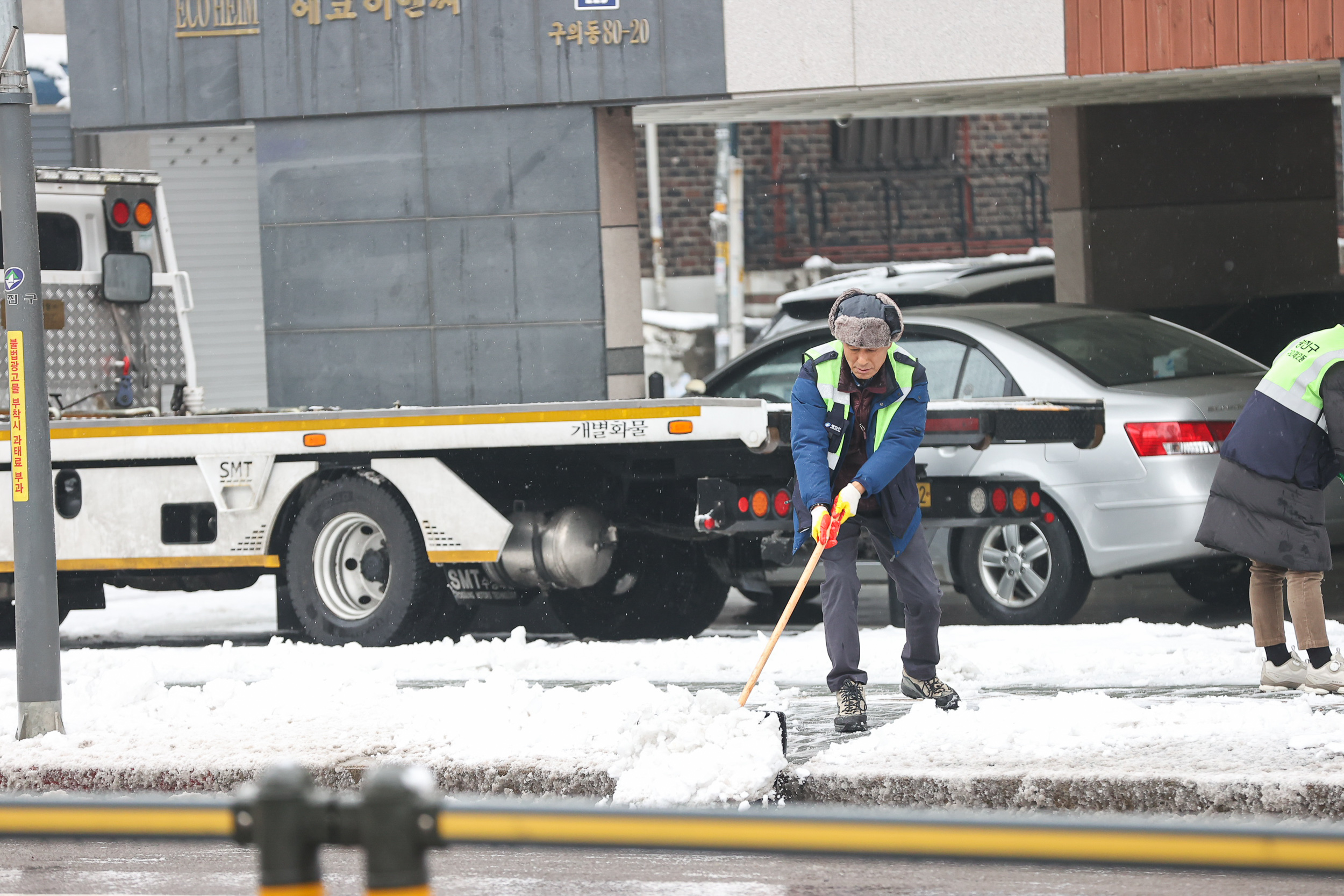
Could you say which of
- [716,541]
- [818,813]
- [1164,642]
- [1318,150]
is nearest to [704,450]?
[716,541]

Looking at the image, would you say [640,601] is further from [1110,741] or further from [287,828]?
[287,828]

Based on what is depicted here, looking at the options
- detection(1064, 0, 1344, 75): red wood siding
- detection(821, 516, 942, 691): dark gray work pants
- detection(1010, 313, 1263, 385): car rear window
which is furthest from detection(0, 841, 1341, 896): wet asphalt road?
detection(1064, 0, 1344, 75): red wood siding

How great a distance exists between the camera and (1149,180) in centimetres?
1537

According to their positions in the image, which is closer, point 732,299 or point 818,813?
point 818,813

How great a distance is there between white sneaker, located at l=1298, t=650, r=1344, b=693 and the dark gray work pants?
135 cm

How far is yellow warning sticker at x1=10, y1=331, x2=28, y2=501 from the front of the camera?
24.0 feet

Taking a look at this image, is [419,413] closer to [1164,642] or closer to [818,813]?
[1164,642]

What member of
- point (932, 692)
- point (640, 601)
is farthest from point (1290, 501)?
point (640, 601)

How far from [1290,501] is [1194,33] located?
430cm

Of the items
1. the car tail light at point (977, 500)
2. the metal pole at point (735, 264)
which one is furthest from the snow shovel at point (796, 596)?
the metal pole at point (735, 264)

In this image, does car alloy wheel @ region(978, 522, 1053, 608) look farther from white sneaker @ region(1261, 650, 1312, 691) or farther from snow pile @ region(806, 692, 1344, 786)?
snow pile @ region(806, 692, 1344, 786)

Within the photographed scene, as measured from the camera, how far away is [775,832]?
2510 millimetres

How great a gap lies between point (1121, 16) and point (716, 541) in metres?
3.72

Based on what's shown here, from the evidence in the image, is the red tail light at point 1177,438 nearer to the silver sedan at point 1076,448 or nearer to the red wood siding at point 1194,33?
the silver sedan at point 1076,448
